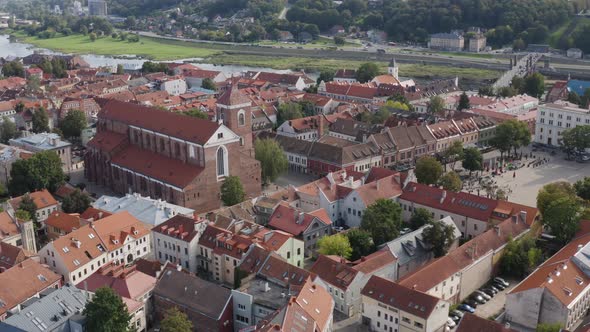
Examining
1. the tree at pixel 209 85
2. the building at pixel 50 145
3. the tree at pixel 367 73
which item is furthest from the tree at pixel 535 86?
the building at pixel 50 145

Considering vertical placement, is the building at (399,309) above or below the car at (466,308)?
above

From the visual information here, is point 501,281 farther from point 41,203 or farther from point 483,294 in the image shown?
point 41,203

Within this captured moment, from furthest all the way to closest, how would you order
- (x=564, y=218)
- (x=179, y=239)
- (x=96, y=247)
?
(x=564, y=218), (x=179, y=239), (x=96, y=247)

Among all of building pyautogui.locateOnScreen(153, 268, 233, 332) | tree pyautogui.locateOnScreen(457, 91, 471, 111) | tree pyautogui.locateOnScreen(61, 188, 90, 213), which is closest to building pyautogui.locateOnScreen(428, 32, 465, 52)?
tree pyautogui.locateOnScreen(457, 91, 471, 111)

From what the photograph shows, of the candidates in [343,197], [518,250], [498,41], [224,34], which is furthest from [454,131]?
[224,34]

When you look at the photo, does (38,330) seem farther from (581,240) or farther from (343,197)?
(581,240)

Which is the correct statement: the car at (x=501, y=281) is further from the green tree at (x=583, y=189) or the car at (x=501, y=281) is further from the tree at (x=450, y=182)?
the green tree at (x=583, y=189)

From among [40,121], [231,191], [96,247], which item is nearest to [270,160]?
[231,191]
